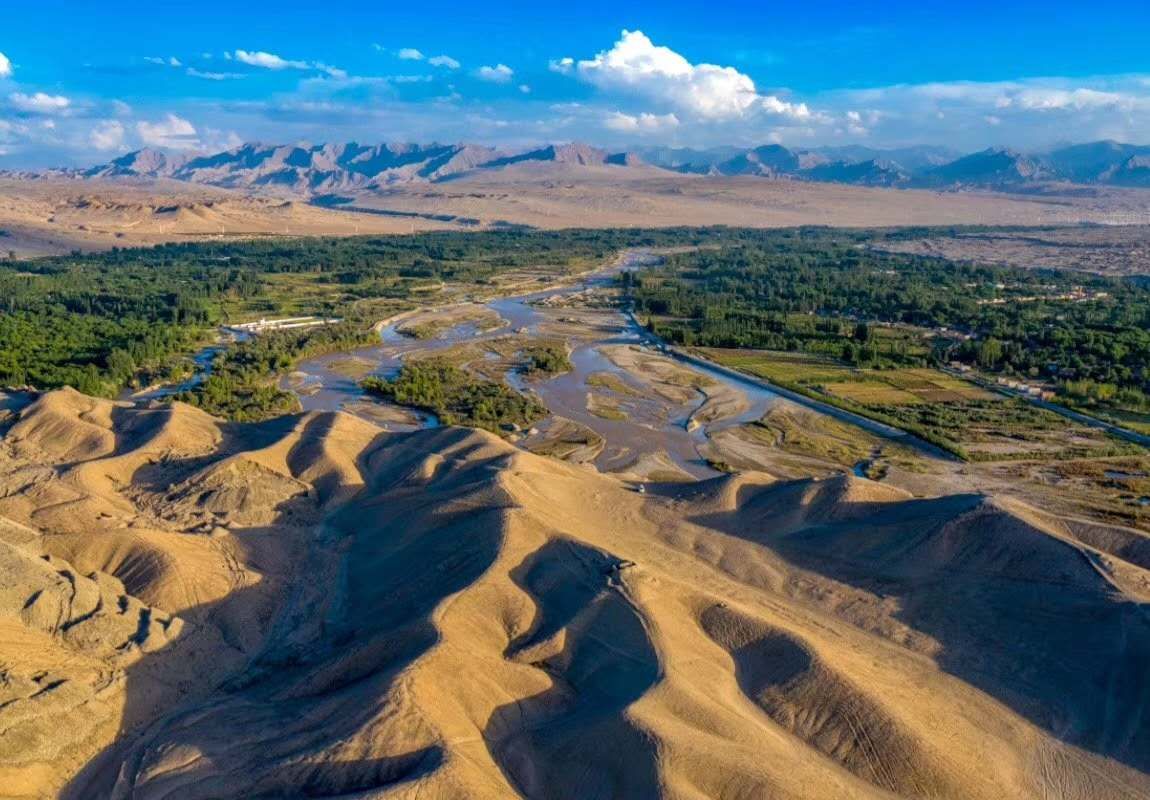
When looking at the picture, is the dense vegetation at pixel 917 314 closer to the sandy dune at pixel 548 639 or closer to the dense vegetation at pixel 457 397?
the dense vegetation at pixel 457 397

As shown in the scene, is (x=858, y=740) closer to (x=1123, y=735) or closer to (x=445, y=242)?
(x=1123, y=735)

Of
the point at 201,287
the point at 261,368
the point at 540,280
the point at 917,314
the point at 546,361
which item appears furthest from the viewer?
the point at 540,280

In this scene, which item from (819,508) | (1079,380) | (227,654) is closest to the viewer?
(227,654)

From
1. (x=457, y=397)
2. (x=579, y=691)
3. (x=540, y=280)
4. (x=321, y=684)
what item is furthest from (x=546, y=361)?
(x=540, y=280)

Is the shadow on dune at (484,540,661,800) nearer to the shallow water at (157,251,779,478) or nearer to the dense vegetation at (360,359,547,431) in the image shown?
the shallow water at (157,251,779,478)

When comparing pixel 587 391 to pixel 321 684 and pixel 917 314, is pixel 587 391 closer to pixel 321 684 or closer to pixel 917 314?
pixel 321 684

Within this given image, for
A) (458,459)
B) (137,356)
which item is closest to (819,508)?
(458,459)

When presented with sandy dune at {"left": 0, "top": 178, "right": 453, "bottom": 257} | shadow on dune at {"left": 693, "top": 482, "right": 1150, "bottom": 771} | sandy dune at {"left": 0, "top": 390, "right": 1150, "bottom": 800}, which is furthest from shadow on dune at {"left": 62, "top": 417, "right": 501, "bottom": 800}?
sandy dune at {"left": 0, "top": 178, "right": 453, "bottom": 257}
